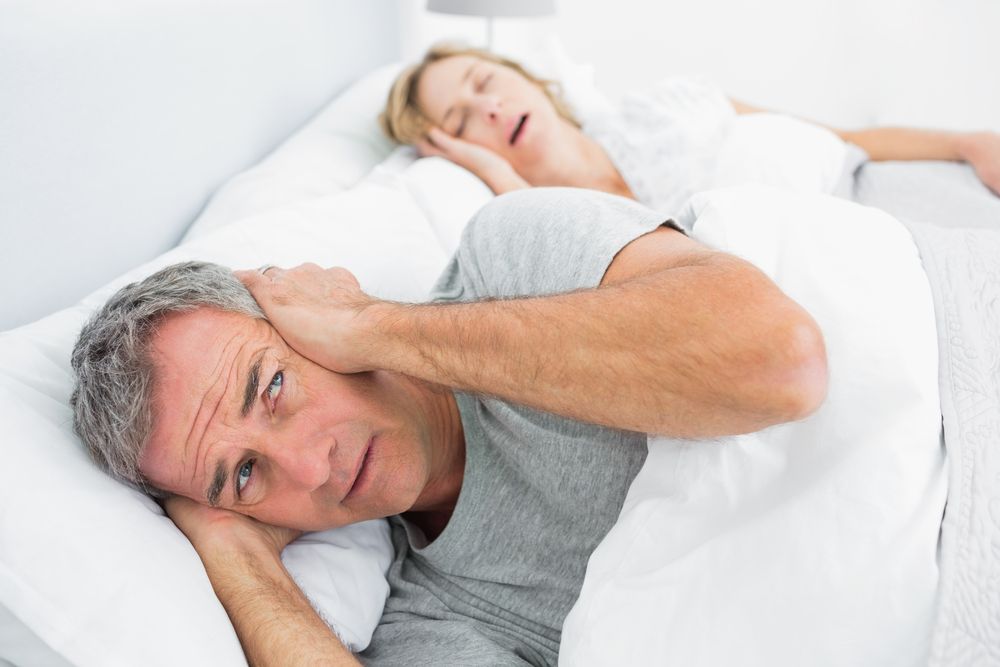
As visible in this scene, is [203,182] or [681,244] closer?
[681,244]

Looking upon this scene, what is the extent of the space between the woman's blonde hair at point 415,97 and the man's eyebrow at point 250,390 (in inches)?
43.5

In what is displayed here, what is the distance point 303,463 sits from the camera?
0.94m

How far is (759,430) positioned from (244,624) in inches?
22.6

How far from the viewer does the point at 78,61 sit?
1.14m

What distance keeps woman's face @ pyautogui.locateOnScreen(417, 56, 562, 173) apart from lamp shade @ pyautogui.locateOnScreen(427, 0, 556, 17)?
316 millimetres

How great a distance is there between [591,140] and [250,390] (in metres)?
1.40

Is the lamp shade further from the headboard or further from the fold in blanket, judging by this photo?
the fold in blanket

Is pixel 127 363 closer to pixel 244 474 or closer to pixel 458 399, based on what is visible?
pixel 244 474

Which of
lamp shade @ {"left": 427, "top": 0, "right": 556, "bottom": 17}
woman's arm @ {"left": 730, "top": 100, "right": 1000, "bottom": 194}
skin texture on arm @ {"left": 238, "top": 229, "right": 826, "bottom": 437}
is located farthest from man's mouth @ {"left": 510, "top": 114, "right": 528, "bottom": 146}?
skin texture on arm @ {"left": 238, "top": 229, "right": 826, "bottom": 437}

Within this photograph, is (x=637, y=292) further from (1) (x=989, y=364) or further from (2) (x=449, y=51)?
(2) (x=449, y=51)

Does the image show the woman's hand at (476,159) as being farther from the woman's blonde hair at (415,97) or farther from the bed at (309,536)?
the bed at (309,536)

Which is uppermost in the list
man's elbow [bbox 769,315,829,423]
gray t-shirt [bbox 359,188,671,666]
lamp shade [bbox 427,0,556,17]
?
lamp shade [bbox 427,0,556,17]

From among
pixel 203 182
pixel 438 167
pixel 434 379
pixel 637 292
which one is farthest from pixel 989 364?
pixel 203 182

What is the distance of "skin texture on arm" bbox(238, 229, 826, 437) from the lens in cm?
74
